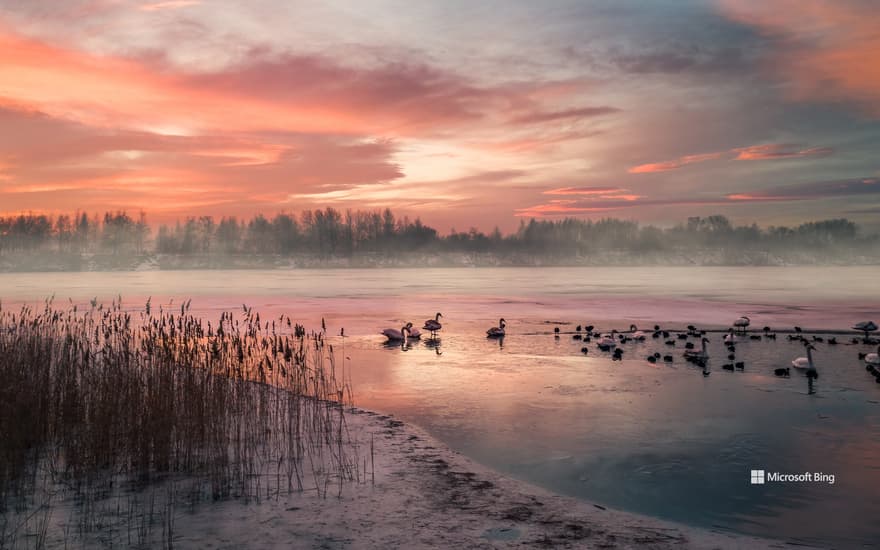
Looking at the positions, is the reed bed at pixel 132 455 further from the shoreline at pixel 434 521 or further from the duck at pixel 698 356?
the duck at pixel 698 356

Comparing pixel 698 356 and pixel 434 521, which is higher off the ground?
pixel 698 356

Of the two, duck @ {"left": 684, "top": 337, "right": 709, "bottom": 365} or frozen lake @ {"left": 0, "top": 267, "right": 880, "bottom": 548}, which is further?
duck @ {"left": 684, "top": 337, "right": 709, "bottom": 365}

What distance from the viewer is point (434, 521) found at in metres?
7.36

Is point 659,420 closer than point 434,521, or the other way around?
point 434,521

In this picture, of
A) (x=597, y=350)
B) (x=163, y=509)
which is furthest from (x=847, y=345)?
(x=163, y=509)

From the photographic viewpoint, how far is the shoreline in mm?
6801

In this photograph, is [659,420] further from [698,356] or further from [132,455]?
[132,455]

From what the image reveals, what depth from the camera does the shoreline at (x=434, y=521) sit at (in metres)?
6.80

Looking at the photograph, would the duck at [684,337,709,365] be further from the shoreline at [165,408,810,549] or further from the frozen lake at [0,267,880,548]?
the shoreline at [165,408,810,549]

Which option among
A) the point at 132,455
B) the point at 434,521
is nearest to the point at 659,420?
the point at 434,521

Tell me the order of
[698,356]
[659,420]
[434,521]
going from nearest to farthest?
1. [434,521]
2. [659,420]
3. [698,356]

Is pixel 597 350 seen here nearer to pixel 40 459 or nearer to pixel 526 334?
pixel 526 334

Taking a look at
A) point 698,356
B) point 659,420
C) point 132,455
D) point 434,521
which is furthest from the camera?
point 698,356

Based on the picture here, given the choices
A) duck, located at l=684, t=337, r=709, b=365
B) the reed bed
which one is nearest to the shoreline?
the reed bed
